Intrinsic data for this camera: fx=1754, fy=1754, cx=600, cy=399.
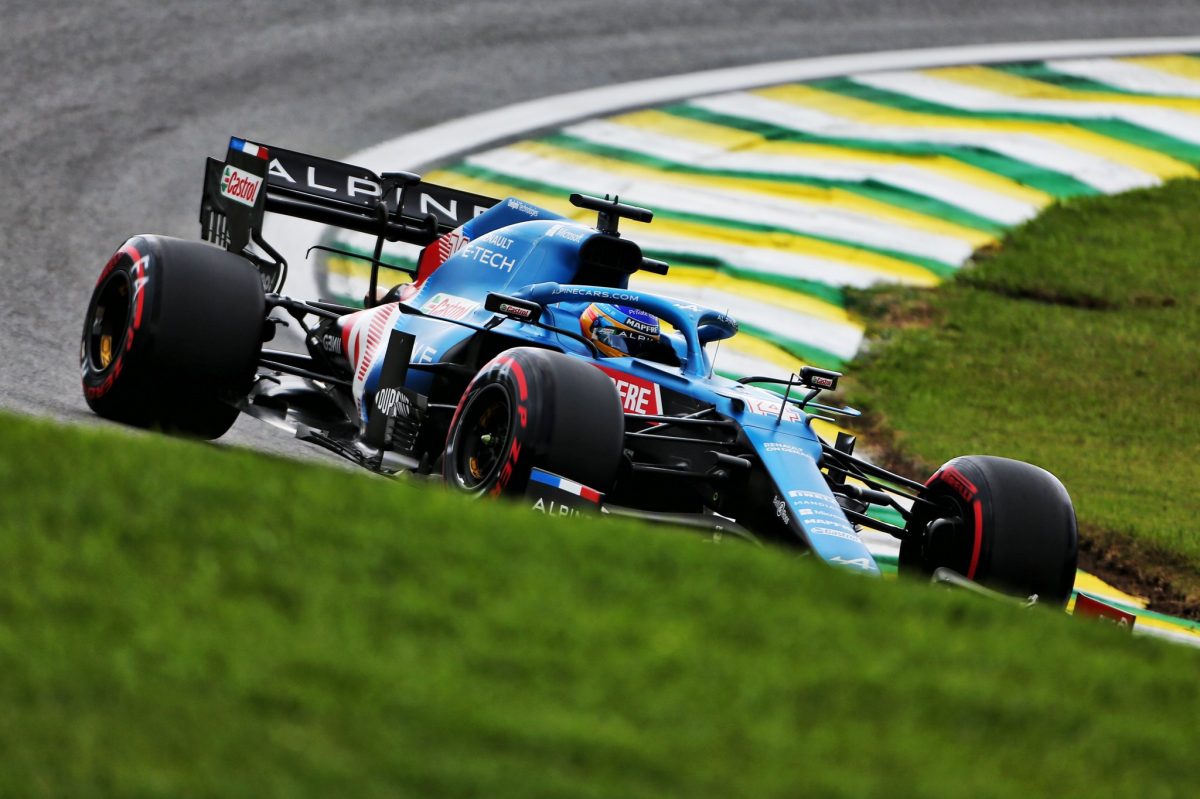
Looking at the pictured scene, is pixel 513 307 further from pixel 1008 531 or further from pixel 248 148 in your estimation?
pixel 248 148

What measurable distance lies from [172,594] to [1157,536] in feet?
24.5

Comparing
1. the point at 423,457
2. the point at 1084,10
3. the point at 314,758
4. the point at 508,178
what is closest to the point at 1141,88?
the point at 1084,10

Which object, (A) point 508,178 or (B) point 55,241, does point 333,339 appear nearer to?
(B) point 55,241

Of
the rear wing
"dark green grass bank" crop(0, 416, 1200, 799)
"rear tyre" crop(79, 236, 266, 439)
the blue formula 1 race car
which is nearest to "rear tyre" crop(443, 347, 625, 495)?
the blue formula 1 race car

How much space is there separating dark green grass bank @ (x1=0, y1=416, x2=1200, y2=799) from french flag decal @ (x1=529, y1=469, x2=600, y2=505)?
137cm

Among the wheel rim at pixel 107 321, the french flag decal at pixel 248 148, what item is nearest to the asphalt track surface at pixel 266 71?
the wheel rim at pixel 107 321

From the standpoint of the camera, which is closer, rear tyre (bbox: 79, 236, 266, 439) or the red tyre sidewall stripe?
the red tyre sidewall stripe

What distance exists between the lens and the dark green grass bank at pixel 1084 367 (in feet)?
36.6

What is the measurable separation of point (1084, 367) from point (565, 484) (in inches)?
300

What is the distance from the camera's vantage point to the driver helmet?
8.40 metres

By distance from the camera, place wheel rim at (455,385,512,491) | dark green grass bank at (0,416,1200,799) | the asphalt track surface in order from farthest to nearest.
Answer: the asphalt track surface
wheel rim at (455,385,512,491)
dark green grass bank at (0,416,1200,799)

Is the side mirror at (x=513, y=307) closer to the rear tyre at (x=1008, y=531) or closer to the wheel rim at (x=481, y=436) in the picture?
the wheel rim at (x=481, y=436)

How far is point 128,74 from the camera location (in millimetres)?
16484

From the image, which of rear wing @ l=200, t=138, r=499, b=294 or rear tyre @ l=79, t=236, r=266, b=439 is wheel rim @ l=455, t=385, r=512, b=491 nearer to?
rear tyre @ l=79, t=236, r=266, b=439
